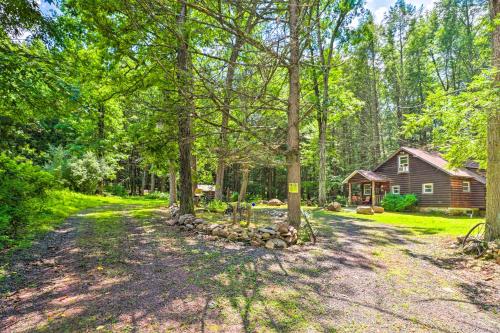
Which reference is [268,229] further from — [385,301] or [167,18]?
[167,18]

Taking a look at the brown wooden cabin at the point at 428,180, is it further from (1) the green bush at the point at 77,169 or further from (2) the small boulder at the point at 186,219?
(1) the green bush at the point at 77,169

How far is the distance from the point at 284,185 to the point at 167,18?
31.0 meters

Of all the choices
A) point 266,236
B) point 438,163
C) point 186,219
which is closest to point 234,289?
point 266,236

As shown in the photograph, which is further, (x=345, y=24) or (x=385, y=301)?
(x=345, y=24)

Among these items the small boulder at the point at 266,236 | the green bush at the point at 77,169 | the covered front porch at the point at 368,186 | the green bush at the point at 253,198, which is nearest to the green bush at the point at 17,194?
the small boulder at the point at 266,236

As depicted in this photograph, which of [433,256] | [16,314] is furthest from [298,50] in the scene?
[16,314]

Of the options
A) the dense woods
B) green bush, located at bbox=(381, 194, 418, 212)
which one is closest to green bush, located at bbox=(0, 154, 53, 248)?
the dense woods

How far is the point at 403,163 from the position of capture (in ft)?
74.0

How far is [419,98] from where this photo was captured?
31250 millimetres

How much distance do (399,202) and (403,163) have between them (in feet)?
13.1

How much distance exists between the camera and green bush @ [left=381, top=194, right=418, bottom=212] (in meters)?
20.2

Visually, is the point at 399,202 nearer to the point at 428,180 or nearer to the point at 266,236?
the point at 428,180

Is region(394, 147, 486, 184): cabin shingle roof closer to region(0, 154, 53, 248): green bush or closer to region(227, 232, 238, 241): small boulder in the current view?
region(227, 232, 238, 241): small boulder

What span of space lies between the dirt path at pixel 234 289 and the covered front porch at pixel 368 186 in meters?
16.8
